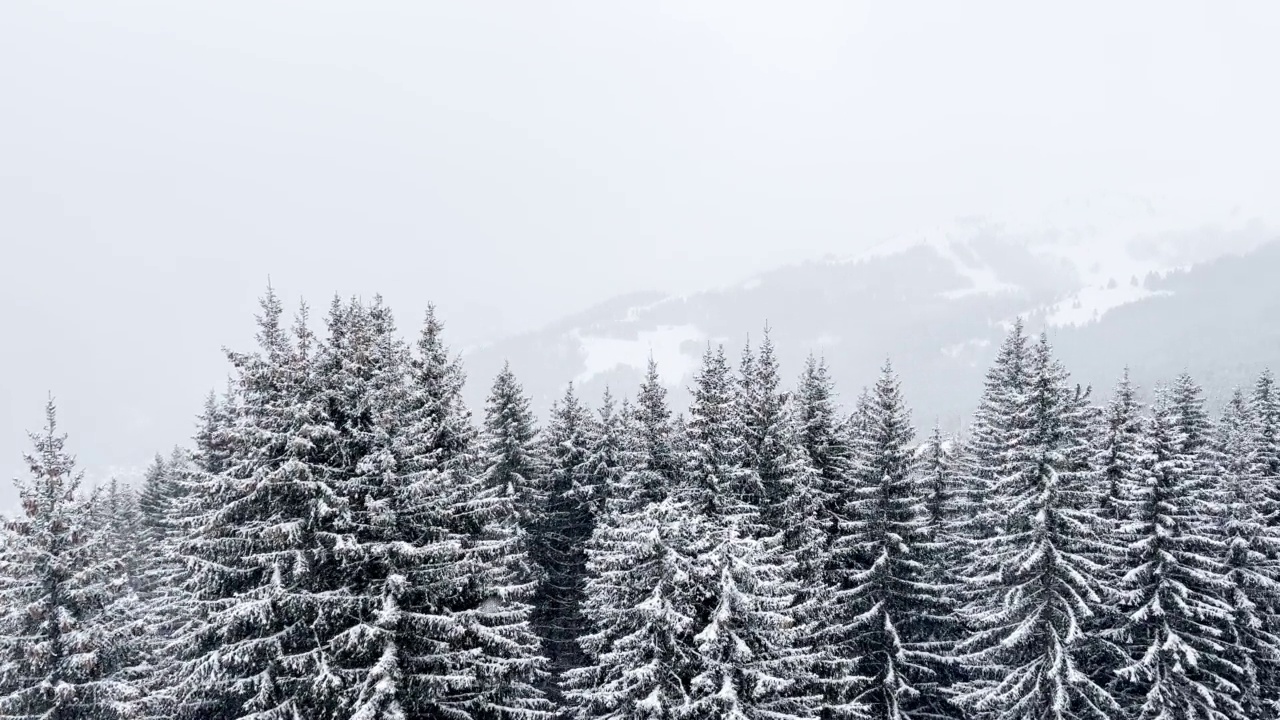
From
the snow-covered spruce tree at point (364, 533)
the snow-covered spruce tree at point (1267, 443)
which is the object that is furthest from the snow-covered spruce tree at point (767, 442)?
the snow-covered spruce tree at point (1267, 443)

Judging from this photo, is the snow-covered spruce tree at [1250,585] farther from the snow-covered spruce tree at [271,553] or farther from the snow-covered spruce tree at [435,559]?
the snow-covered spruce tree at [271,553]

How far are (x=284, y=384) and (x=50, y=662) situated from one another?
1064cm

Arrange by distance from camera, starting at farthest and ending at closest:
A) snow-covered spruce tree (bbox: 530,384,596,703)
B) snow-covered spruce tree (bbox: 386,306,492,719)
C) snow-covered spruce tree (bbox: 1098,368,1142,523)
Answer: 1. snow-covered spruce tree (bbox: 530,384,596,703)
2. snow-covered spruce tree (bbox: 1098,368,1142,523)
3. snow-covered spruce tree (bbox: 386,306,492,719)

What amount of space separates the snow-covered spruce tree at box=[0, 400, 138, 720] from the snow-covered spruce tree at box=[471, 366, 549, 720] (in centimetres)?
959

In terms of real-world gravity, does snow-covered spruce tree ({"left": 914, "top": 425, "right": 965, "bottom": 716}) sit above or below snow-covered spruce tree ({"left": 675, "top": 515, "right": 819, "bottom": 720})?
below

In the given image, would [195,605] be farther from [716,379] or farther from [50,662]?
[716,379]

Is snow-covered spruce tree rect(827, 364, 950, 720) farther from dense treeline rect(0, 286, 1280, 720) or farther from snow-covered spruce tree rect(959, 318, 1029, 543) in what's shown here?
snow-covered spruce tree rect(959, 318, 1029, 543)

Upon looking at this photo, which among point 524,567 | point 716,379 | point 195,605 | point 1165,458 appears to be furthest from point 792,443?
point 195,605

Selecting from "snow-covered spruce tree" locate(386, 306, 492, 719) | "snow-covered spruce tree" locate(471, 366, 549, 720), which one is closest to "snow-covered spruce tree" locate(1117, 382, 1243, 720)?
"snow-covered spruce tree" locate(471, 366, 549, 720)

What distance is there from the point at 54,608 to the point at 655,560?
1671 cm

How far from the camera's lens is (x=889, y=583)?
25719 mm

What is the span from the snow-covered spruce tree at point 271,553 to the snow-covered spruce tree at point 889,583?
16218 mm

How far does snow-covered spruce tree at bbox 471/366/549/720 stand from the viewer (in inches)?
733

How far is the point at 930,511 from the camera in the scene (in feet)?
97.4
